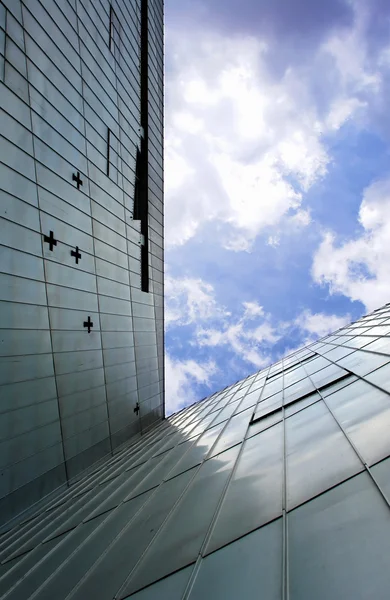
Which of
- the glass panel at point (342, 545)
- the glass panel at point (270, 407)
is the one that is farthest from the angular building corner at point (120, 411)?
the glass panel at point (270, 407)

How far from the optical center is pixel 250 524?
409 cm

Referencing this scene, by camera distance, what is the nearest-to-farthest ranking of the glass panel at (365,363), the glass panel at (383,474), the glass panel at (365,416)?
the glass panel at (383,474), the glass panel at (365,416), the glass panel at (365,363)

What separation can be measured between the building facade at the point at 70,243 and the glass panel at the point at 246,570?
973cm

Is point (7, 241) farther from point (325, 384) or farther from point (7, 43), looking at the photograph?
point (325, 384)

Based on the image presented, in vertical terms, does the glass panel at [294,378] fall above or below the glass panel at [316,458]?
below

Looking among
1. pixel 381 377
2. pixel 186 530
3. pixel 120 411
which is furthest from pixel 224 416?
pixel 186 530

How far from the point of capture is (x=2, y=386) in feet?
34.9

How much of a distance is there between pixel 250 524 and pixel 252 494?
864mm

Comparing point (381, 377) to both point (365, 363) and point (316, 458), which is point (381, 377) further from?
point (316, 458)

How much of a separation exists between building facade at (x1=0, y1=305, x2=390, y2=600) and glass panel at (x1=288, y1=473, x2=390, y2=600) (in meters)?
0.01

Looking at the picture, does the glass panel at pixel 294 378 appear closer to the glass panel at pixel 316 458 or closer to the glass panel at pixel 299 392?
the glass panel at pixel 299 392

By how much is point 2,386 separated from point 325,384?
1070 cm

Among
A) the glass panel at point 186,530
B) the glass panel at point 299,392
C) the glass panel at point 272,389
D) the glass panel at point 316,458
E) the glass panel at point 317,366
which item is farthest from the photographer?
the glass panel at point 317,366

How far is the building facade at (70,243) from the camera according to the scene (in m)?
11.4
